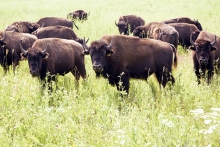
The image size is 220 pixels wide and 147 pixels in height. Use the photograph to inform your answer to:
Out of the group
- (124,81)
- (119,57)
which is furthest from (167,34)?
(124,81)

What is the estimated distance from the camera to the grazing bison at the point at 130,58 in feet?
19.7

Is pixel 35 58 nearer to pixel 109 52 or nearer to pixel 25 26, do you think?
pixel 109 52

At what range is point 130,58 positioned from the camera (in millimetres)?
6320

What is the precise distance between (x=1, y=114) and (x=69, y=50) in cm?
306

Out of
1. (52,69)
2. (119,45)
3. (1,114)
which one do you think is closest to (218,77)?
(119,45)

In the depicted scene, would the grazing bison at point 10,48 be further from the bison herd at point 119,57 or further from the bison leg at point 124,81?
the bison leg at point 124,81

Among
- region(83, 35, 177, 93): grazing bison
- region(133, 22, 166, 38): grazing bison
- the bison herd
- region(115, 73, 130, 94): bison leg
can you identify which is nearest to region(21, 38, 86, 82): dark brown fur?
the bison herd

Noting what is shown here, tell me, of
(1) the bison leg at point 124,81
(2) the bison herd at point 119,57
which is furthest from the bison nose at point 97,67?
(1) the bison leg at point 124,81

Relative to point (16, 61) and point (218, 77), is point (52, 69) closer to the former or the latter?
point (16, 61)

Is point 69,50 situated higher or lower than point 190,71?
higher

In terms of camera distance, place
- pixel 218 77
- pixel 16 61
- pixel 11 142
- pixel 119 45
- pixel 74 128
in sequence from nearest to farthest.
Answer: pixel 11 142, pixel 74 128, pixel 119 45, pixel 218 77, pixel 16 61

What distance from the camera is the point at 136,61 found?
6.37 metres

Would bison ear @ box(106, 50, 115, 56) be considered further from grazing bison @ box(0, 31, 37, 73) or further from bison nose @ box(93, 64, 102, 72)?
grazing bison @ box(0, 31, 37, 73)

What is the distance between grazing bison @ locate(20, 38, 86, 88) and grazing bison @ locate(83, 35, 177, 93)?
84 centimetres
